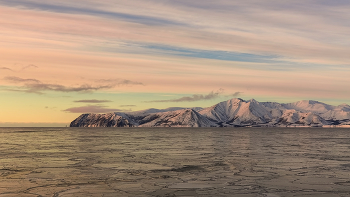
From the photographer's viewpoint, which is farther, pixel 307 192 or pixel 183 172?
pixel 183 172

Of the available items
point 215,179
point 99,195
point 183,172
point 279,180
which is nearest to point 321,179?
point 279,180

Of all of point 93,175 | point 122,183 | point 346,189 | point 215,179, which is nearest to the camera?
point 346,189

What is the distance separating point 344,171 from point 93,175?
2153 cm

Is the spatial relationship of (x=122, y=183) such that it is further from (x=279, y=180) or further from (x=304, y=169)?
(x=304, y=169)

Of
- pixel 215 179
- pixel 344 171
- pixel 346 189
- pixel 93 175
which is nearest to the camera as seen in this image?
pixel 346 189

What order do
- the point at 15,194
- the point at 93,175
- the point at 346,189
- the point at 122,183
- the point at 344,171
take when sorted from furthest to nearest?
the point at 344,171 → the point at 93,175 → the point at 122,183 → the point at 346,189 → the point at 15,194

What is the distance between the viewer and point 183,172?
1339 inches

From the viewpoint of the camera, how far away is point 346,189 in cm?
2605

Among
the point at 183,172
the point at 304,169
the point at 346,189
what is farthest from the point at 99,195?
the point at 304,169

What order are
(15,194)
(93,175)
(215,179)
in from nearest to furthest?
(15,194) → (215,179) → (93,175)

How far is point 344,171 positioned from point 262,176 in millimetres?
8536

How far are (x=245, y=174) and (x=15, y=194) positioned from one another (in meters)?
17.8

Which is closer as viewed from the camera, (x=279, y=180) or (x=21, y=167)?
(x=279, y=180)

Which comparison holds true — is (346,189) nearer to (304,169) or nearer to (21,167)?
(304,169)
